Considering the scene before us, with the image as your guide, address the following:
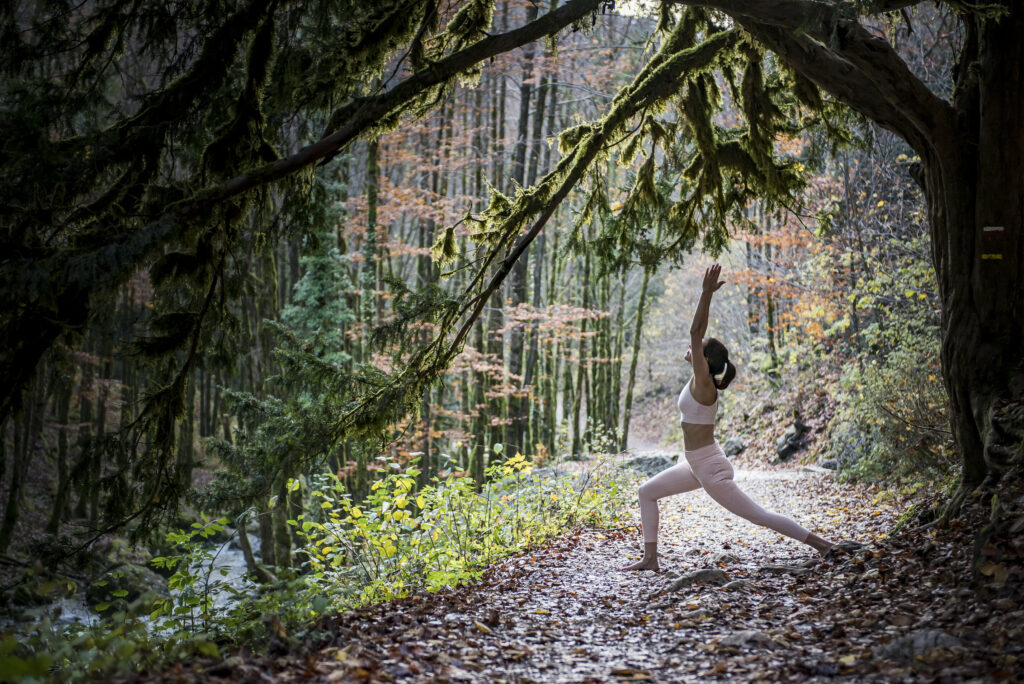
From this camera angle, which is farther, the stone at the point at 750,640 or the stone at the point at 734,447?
the stone at the point at 734,447

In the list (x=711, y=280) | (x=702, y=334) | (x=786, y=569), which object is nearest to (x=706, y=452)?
(x=702, y=334)

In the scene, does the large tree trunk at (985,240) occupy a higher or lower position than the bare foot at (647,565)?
higher

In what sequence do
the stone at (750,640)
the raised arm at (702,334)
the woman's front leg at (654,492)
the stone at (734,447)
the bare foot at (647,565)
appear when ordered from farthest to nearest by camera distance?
the stone at (734,447) < the bare foot at (647,565) < the woman's front leg at (654,492) < the raised arm at (702,334) < the stone at (750,640)

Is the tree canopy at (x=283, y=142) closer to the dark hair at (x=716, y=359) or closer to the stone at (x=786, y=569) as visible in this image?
the stone at (x=786, y=569)

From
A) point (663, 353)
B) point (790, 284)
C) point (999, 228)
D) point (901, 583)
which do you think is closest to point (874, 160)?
point (790, 284)

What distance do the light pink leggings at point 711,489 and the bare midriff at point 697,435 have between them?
0.04m

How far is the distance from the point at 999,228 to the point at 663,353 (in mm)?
30652

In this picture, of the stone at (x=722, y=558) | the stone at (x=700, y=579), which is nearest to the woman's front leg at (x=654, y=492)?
the stone at (x=700, y=579)

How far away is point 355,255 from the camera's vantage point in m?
15.3

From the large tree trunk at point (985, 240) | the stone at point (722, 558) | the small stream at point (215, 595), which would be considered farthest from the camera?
Answer: the small stream at point (215, 595)

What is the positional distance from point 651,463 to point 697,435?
11.0 meters

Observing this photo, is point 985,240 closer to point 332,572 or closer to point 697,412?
point 697,412

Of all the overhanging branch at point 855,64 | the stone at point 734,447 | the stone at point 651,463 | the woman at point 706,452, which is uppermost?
the overhanging branch at point 855,64

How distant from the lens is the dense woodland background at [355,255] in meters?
4.57
